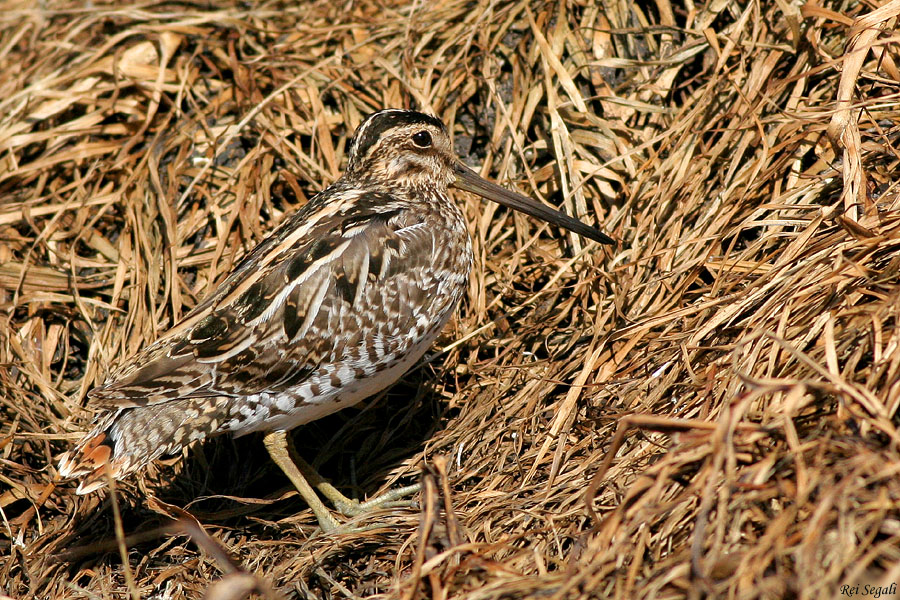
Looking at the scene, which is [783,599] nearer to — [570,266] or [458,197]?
[570,266]

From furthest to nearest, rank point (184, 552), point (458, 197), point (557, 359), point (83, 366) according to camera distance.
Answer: point (458, 197) < point (83, 366) < point (557, 359) < point (184, 552)

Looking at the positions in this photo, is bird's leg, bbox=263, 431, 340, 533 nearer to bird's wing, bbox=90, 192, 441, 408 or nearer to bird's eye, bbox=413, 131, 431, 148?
bird's wing, bbox=90, 192, 441, 408

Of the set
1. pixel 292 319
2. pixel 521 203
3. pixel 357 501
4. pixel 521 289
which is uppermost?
pixel 292 319

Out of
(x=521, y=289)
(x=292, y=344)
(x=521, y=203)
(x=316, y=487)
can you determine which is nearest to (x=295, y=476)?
(x=316, y=487)

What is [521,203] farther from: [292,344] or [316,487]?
[316,487]

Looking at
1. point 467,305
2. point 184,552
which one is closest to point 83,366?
point 184,552

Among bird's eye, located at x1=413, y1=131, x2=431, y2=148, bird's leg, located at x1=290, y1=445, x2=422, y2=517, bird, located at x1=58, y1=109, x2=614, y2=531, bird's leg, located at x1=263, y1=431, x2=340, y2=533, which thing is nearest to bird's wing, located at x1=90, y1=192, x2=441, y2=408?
bird, located at x1=58, y1=109, x2=614, y2=531

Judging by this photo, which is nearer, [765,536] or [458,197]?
[765,536]
